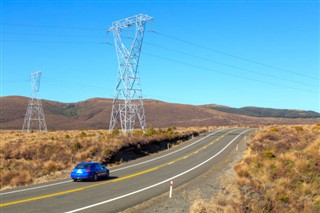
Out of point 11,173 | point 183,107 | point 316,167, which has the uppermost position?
point 183,107

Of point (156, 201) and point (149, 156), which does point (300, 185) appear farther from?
point (149, 156)

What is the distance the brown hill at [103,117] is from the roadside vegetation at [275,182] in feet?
353

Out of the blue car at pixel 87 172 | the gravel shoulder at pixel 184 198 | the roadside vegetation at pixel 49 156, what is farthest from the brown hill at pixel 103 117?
the gravel shoulder at pixel 184 198

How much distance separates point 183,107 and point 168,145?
135 m

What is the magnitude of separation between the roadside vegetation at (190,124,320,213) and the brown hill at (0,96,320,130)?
10756 centimetres

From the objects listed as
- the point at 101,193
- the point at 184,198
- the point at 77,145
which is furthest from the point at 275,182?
the point at 77,145

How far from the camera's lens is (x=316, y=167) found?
2800cm

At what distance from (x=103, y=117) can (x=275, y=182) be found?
448ft

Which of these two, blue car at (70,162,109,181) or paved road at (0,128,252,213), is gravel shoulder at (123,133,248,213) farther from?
blue car at (70,162,109,181)

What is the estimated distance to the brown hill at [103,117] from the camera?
5527 inches

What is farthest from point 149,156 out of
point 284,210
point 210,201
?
point 210,201

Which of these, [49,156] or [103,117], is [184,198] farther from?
[103,117]

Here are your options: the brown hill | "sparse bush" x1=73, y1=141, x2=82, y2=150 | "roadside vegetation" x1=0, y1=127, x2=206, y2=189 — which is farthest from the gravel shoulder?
the brown hill

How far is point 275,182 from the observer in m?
25.6
